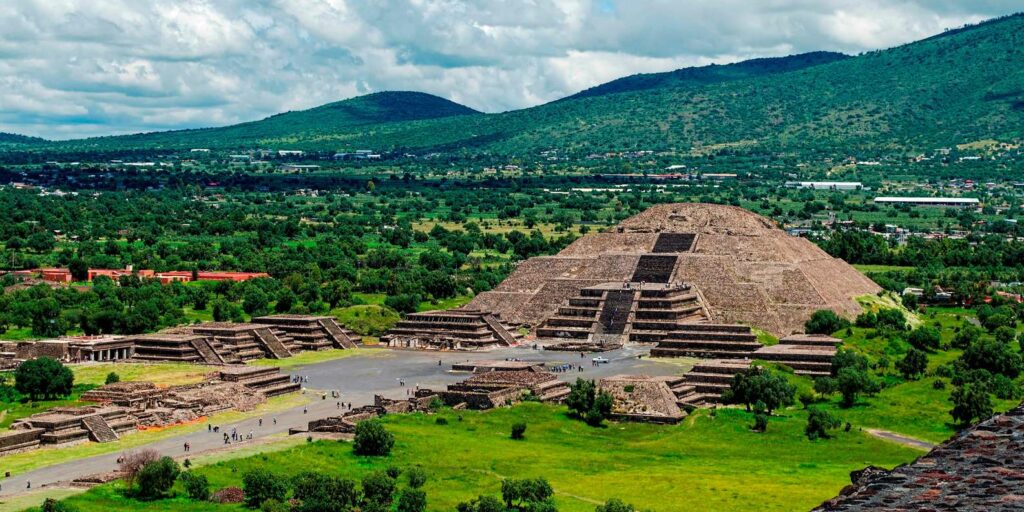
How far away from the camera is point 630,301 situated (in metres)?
145

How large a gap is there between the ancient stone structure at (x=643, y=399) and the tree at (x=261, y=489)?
3567 cm

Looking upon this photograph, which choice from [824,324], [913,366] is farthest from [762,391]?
[824,324]

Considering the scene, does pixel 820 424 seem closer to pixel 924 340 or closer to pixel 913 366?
pixel 913 366

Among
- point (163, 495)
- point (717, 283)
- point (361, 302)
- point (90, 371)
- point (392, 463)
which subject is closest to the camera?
point (163, 495)

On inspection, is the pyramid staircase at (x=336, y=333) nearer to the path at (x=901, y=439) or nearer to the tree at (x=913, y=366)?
the tree at (x=913, y=366)

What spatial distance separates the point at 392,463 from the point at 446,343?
59.3 meters

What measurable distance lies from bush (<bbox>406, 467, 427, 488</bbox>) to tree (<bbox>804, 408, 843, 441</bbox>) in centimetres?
2995

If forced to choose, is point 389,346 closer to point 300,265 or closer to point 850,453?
point 300,265

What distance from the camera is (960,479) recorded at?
46.4 feet

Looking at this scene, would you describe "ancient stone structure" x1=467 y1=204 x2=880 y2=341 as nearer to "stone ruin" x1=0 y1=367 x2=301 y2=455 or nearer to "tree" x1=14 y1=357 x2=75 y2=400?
"stone ruin" x1=0 y1=367 x2=301 y2=455

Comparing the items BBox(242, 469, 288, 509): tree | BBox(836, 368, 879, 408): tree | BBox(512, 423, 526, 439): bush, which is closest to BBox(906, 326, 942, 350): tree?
BBox(836, 368, 879, 408): tree

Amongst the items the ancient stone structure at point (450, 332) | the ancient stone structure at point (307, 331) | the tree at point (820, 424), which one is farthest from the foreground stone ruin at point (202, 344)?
the tree at point (820, 424)

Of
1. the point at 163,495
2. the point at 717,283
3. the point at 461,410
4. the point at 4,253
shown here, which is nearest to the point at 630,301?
the point at 717,283

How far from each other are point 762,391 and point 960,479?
9032 cm
